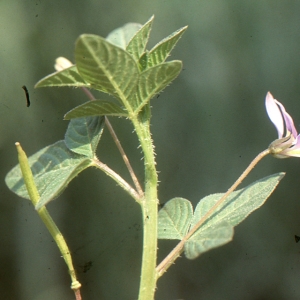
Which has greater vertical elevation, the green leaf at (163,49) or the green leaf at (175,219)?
the green leaf at (163,49)

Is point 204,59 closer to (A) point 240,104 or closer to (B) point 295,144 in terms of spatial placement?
(A) point 240,104

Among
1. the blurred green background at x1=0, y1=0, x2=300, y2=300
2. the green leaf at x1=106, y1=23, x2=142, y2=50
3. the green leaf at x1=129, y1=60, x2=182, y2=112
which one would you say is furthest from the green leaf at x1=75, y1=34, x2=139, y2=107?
the blurred green background at x1=0, y1=0, x2=300, y2=300

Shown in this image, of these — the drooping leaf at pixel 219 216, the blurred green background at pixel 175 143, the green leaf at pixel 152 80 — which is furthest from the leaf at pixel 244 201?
the blurred green background at pixel 175 143

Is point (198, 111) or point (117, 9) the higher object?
point (117, 9)

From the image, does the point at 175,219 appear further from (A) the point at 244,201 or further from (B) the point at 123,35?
(B) the point at 123,35

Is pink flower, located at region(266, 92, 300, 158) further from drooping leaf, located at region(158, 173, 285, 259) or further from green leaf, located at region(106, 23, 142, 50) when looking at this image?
green leaf, located at region(106, 23, 142, 50)

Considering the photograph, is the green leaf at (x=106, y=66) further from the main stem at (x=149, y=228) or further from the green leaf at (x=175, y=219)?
the green leaf at (x=175, y=219)

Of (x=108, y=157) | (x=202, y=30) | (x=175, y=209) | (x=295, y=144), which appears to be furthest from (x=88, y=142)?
(x=202, y=30)
